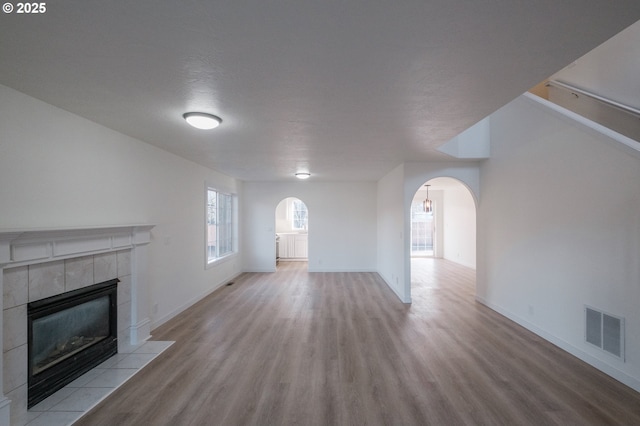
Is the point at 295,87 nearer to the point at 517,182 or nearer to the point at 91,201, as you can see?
the point at 91,201

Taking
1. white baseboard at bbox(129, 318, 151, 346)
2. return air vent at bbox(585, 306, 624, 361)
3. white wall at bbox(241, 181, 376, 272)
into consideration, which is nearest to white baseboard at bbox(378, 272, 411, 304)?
white wall at bbox(241, 181, 376, 272)

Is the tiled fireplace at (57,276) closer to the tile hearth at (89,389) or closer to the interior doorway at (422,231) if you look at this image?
the tile hearth at (89,389)

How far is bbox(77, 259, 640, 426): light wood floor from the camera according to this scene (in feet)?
6.73

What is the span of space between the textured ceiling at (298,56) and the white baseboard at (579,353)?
8.83 ft

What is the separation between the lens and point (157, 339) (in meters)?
3.33

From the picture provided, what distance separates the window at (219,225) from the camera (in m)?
5.61

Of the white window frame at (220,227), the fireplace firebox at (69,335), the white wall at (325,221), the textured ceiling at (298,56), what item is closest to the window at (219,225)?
the white window frame at (220,227)

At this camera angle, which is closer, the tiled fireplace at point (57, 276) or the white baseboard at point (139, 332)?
the tiled fireplace at point (57, 276)

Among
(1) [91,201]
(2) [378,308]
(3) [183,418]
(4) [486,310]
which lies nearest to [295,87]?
(1) [91,201]

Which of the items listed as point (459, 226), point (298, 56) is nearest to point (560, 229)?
point (298, 56)

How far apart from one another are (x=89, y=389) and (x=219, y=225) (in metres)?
3.99

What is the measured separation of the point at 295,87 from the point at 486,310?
4.47 meters

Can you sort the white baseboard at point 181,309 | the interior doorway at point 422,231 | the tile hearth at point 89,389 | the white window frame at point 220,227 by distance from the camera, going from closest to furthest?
the tile hearth at point 89,389, the white baseboard at point 181,309, the white window frame at point 220,227, the interior doorway at point 422,231

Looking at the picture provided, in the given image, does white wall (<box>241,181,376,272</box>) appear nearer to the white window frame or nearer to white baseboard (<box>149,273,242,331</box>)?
the white window frame
